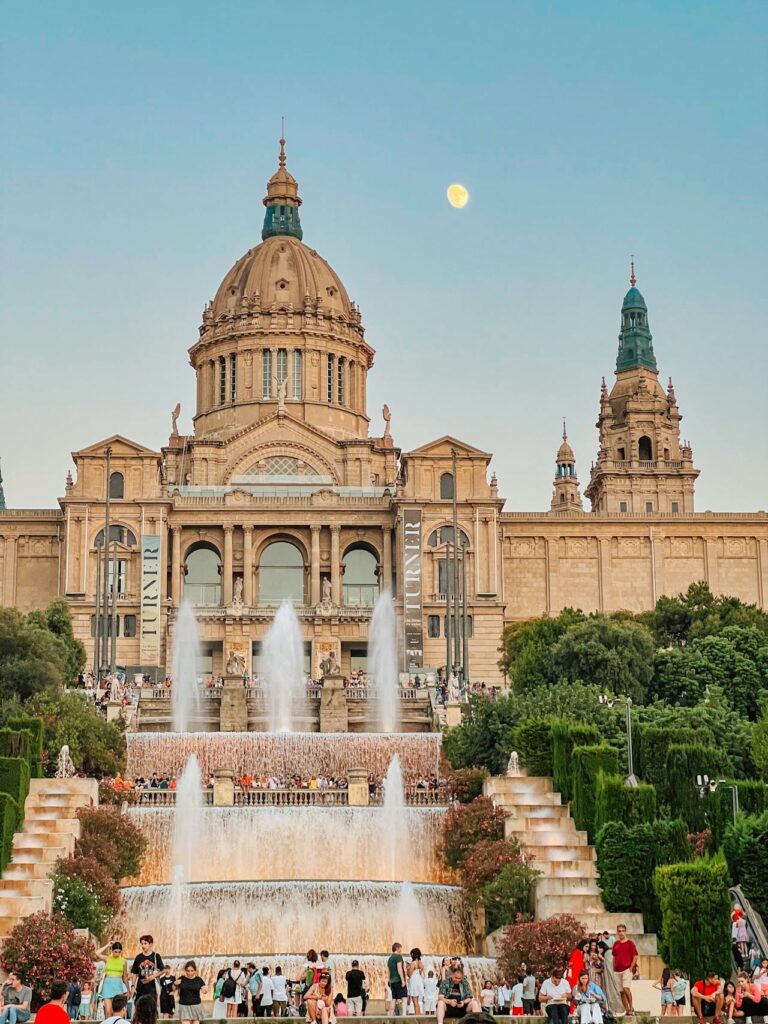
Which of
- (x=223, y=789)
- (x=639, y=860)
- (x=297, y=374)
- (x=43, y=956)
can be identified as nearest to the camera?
(x=43, y=956)

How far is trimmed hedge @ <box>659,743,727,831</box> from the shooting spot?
4056 centimetres

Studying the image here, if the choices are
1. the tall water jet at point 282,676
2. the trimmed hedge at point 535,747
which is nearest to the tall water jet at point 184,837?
the trimmed hedge at point 535,747

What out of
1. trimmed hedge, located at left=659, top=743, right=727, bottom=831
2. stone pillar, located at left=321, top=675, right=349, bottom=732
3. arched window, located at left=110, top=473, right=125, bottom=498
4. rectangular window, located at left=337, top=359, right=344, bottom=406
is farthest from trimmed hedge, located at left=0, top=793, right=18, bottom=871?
rectangular window, located at left=337, top=359, right=344, bottom=406

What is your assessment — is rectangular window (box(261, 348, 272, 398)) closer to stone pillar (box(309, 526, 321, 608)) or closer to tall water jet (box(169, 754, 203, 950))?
stone pillar (box(309, 526, 321, 608))

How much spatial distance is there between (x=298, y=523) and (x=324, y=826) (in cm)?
3987

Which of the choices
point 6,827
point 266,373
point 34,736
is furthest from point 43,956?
point 266,373

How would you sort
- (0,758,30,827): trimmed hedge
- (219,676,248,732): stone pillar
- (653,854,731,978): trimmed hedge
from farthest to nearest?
(219,676,248,732): stone pillar
(0,758,30,827): trimmed hedge
(653,854,731,978): trimmed hedge

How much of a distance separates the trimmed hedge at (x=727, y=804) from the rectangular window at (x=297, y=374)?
191 ft

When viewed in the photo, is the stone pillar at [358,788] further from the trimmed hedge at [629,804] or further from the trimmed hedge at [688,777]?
the trimmed hedge at [629,804]

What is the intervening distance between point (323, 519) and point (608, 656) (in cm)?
2554

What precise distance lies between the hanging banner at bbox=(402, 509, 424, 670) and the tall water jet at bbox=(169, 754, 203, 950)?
28.5 m

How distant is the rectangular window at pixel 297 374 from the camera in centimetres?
9662

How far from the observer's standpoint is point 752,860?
117 ft

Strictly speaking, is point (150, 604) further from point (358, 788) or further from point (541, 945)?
point (541, 945)
